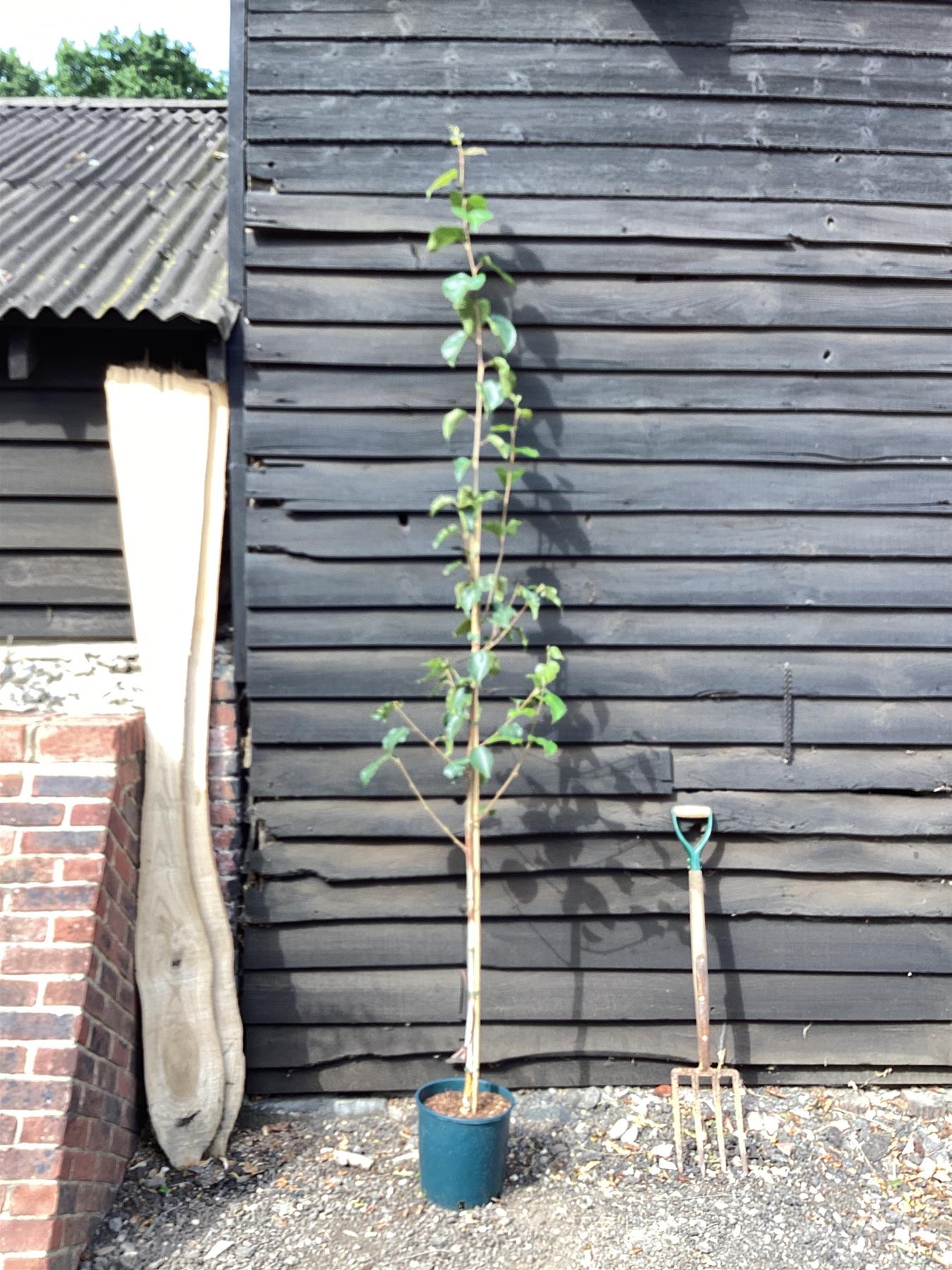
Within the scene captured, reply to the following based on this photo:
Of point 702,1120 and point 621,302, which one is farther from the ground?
point 621,302

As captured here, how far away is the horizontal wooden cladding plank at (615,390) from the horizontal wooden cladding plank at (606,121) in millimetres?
835

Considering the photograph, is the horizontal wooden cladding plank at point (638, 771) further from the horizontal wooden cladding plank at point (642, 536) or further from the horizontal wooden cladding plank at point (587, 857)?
the horizontal wooden cladding plank at point (642, 536)

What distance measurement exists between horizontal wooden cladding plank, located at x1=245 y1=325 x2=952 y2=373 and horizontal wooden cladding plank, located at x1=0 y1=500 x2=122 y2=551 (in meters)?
0.77

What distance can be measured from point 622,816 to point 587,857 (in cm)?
19

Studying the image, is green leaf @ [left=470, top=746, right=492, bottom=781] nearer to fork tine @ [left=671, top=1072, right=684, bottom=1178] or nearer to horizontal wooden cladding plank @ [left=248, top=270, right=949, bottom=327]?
fork tine @ [left=671, top=1072, right=684, bottom=1178]

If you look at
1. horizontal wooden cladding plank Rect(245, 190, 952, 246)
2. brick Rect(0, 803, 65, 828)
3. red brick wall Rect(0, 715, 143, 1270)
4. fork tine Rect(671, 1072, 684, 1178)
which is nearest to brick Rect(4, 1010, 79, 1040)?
red brick wall Rect(0, 715, 143, 1270)

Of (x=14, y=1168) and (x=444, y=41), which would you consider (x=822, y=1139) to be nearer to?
(x=14, y=1168)

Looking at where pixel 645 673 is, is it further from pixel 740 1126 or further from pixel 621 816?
pixel 740 1126

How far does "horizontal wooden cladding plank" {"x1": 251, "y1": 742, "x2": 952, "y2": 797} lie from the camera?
368cm

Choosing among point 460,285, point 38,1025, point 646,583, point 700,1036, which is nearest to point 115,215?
point 460,285

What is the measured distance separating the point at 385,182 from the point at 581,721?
204cm

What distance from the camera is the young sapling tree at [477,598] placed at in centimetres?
330

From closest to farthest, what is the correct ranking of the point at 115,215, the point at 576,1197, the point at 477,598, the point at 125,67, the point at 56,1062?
the point at 56,1062
the point at 576,1197
the point at 477,598
the point at 115,215
the point at 125,67

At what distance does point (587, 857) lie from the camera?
371 cm
